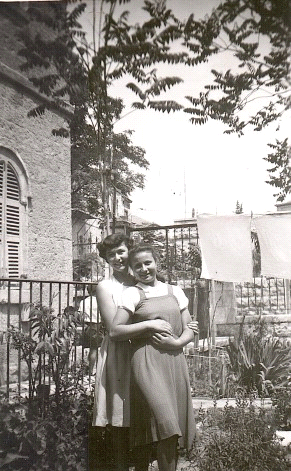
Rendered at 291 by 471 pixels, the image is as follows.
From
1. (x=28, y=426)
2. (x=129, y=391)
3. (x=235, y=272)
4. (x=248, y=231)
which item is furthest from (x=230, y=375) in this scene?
(x=28, y=426)

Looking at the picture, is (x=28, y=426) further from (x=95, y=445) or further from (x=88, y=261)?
(x=88, y=261)

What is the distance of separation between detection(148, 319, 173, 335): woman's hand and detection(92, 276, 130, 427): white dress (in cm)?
28

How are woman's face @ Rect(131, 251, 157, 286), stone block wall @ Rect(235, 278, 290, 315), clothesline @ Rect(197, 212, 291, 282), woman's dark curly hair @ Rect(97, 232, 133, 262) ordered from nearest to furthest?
1. woman's face @ Rect(131, 251, 157, 286)
2. woman's dark curly hair @ Rect(97, 232, 133, 262)
3. clothesline @ Rect(197, 212, 291, 282)
4. stone block wall @ Rect(235, 278, 290, 315)

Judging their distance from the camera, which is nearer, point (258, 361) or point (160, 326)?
point (160, 326)

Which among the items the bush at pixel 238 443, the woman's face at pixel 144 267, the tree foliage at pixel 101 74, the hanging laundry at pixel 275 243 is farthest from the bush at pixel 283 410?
the tree foliage at pixel 101 74

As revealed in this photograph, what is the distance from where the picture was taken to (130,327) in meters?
2.31

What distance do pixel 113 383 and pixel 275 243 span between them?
1.63 m

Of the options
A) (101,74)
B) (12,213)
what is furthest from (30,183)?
(101,74)

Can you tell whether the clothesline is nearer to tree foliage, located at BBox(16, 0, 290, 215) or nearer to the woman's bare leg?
tree foliage, located at BBox(16, 0, 290, 215)

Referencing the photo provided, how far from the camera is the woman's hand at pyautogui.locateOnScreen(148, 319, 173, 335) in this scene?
2.30m

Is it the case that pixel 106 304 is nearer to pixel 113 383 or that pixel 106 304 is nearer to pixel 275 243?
pixel 113 383

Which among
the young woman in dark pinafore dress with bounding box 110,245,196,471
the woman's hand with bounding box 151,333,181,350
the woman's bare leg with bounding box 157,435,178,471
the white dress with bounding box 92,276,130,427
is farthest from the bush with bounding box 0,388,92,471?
the woman's hand with bounding box 151,333,181,350

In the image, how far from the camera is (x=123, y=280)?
2594mm

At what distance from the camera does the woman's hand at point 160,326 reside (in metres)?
2.30
